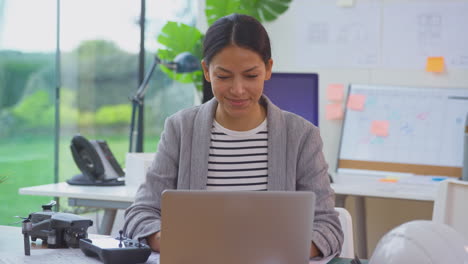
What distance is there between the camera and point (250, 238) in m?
1.28

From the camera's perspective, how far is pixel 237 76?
5.45 ft

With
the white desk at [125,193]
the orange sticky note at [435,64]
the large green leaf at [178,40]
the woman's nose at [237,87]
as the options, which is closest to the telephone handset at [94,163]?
the white desk at [125,193]

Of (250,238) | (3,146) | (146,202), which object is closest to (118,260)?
(146,202)

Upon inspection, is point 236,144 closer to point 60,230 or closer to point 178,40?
point 60,230

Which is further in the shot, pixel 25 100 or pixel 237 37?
pixel 25 100

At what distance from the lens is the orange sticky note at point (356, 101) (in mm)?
4219

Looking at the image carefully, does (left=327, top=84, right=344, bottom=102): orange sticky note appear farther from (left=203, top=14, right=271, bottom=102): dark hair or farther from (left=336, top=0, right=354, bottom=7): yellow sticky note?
(left=203, top=14, right=271, bottom=102): dark hair

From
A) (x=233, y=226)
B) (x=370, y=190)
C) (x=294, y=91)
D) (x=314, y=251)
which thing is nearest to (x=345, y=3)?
(x=294, y=91)

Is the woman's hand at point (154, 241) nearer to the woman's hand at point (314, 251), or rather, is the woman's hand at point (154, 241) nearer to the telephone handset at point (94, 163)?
the woman's hand at point (314, 251)

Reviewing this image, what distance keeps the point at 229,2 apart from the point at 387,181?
1742 millimetres

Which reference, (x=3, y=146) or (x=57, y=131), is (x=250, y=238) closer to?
(x=3, y=146)

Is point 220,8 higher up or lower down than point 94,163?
higher up

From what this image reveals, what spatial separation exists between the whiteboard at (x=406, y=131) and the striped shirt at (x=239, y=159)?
2.46m

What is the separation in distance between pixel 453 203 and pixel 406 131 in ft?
5.70
